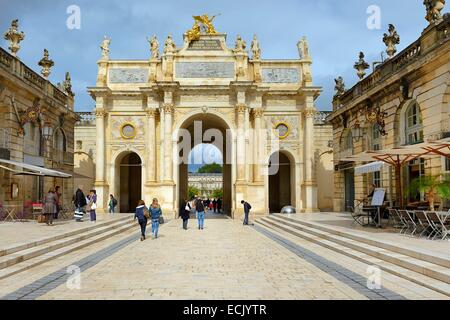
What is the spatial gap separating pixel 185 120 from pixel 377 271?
21.8 meters

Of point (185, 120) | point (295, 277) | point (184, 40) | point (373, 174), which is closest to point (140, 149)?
point (185, 120)

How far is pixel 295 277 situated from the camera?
315 inches

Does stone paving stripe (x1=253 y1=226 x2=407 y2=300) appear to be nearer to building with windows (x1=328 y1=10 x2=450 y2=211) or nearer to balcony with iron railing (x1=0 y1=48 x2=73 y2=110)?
building with windows (x1=328 y1=10 x2=450 y2=211)

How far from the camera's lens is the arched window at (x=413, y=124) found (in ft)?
55.4

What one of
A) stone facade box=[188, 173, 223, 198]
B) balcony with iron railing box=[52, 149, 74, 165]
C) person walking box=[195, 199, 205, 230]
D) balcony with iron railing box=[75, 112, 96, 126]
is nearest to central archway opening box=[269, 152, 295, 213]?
balcony with iron railing box=[52, 149, 74, 165]

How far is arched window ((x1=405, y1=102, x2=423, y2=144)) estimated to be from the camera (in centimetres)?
1689

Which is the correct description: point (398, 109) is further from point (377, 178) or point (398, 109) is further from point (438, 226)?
point (438, 226)

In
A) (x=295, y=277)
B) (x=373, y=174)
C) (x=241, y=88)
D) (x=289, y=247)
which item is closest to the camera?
(x=295, y=277)

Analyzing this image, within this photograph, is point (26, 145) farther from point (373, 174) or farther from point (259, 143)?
point (373, 174)

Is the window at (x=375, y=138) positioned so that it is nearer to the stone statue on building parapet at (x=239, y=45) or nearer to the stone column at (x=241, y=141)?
the stone column at (x=241, y=141)

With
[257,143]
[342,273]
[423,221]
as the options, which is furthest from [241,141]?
[342,273]

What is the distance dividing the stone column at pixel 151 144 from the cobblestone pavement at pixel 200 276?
16.3m

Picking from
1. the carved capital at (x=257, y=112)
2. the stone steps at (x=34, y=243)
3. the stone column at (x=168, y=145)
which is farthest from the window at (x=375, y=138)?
the stone steps at (x=34, y=243)

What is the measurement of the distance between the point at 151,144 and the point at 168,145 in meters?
1.53
